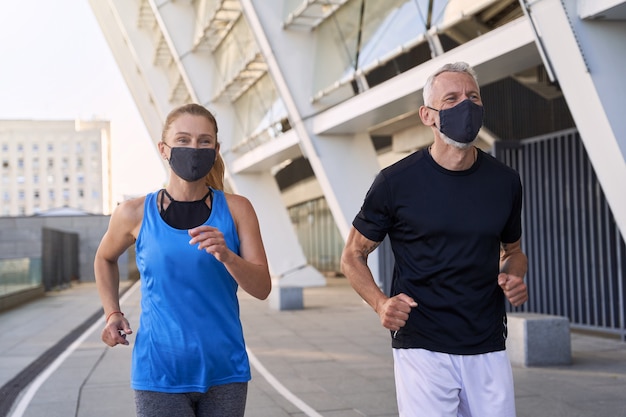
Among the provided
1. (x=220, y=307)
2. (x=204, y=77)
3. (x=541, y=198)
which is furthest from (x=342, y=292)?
(x=220, y=307)

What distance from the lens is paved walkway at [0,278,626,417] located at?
807 centimetres

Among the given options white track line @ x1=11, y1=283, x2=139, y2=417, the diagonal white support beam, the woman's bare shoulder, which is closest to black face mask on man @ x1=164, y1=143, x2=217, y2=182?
the woman's bare shoulder

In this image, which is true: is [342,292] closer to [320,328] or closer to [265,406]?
[320,328]

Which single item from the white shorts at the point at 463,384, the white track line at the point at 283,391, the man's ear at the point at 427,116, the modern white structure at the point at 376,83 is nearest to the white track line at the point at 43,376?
the white track line at the point at 283,391

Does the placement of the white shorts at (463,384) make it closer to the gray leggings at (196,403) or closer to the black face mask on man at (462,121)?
the gray leggings at (196,403)

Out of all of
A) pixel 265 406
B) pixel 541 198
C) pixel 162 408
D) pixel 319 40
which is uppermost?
pixel 319 40

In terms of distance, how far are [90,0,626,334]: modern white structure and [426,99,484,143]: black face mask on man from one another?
21.1ft

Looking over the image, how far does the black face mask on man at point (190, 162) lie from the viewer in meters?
3.44

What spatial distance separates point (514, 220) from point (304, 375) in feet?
22.3

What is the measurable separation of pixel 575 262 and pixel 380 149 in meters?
17.7

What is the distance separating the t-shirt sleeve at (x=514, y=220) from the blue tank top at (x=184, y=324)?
4.03 feet

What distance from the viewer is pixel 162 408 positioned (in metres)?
3.30

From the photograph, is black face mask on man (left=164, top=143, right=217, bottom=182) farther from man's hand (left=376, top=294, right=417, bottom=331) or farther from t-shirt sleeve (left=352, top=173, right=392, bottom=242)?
man's hand (left=376, top=294, right=417, bottom=331)

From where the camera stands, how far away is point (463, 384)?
3.46 m
